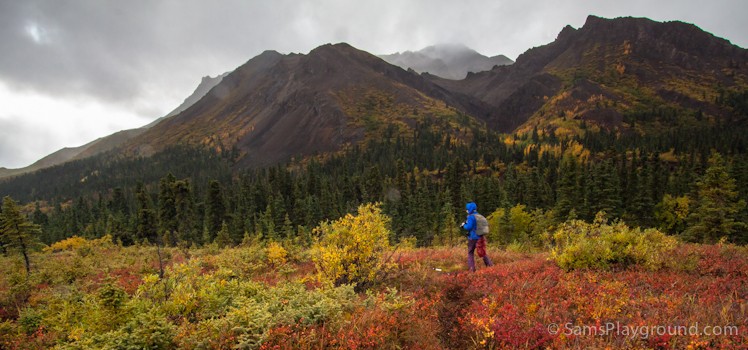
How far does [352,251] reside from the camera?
9.98 meters

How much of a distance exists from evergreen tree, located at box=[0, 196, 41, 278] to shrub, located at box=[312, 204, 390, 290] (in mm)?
29542

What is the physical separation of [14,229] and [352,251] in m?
31.9

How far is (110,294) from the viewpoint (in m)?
6.82

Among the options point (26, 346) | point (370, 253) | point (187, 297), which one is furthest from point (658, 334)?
point (26, 346)

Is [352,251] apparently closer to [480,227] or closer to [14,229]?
[480,227]

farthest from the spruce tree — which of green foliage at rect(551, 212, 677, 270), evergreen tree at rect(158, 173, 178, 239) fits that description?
green foliage at rect(551, 212, 677, 270)

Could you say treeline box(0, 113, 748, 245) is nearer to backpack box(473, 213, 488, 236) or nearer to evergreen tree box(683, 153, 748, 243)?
evergreen tree box(683, 153, 748, 243)

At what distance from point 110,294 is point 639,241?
13331 mm

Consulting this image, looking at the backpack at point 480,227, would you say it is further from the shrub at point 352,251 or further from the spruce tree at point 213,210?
the spruce tree at point 213,210

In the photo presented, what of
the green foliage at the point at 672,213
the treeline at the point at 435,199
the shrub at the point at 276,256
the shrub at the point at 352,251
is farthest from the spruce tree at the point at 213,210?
the green foliage at the point at 672,213

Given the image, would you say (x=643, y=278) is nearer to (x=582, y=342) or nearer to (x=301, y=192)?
(x=582, y=342)

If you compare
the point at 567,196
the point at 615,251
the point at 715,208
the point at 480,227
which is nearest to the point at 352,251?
the point at 480,227

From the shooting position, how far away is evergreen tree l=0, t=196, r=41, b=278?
25.8 meters

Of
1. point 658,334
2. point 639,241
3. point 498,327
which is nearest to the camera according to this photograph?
point 658,334
